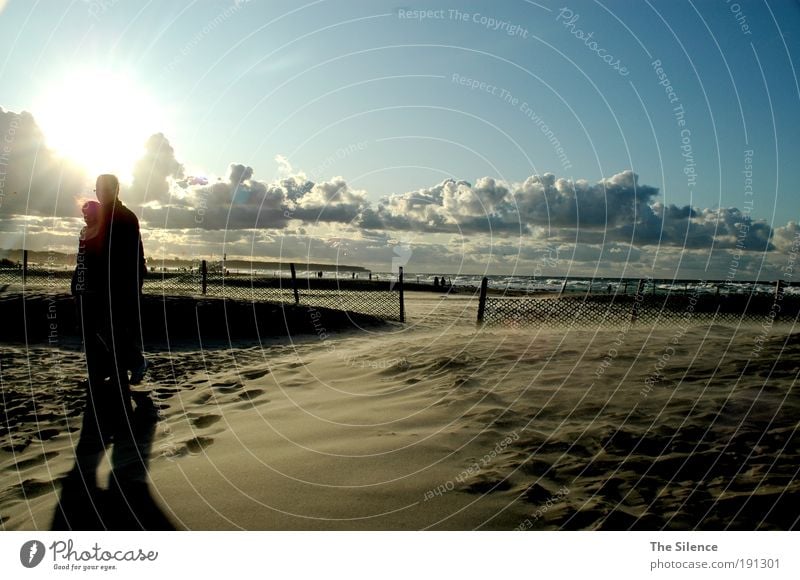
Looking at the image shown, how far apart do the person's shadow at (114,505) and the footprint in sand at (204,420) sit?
3.76 feet

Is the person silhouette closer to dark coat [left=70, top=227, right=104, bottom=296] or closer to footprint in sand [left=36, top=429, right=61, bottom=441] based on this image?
dark coat [left=70, top=227, right=104, bottom=296]

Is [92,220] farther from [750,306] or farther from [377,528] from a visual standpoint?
[750,306]

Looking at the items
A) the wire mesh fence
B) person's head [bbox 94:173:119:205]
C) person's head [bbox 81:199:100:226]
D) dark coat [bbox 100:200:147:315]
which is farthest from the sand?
the wire mesh fence

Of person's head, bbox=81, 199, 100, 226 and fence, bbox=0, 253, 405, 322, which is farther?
fence, bbox=0, 253, 405, 322

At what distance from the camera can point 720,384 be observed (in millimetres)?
6918

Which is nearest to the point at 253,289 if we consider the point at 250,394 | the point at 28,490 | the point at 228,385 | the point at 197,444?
the point at 228,385

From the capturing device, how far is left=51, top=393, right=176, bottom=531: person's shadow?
3.86 metres

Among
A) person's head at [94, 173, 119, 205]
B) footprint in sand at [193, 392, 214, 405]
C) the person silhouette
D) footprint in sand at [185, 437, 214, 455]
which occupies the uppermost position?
person's head at [94, 173, 119, 205]

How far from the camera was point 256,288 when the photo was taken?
37375 mm

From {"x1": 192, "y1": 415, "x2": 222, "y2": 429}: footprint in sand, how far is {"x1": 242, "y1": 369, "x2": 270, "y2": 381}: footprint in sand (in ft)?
7.47

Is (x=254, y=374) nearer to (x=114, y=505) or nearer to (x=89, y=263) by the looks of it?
(x=89, y=263)

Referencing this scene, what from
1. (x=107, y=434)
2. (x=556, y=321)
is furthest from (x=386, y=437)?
(x=556, y=321)

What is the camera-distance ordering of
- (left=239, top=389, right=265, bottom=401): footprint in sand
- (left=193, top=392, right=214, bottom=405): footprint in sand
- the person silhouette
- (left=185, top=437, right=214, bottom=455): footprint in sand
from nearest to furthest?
(left=185, top=437, right=214, bottom=455): footprint in sand, the person silhouette, (left=193, top=392, right=214, bottom=405): footprint in sand, (left=239, top=389, right=265, bottom=401): footprint in sand
